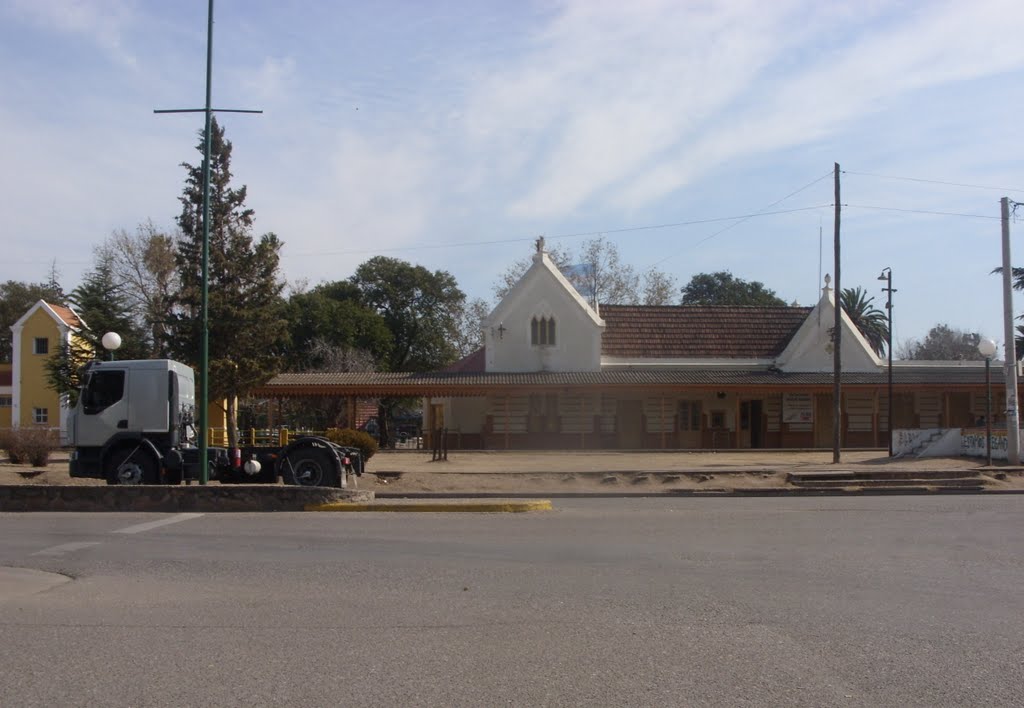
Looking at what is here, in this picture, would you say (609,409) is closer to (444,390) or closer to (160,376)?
(444,390)

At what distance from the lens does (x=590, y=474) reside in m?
23.6

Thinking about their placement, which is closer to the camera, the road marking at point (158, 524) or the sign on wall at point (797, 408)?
the road marking at point (158, 524)

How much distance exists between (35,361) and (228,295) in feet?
63.8

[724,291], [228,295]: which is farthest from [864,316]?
[228,295]

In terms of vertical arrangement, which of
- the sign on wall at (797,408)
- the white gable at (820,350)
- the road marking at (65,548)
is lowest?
the road marking at (65,548)

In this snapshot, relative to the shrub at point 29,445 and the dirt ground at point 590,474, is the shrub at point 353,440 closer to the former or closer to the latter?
the dirt ground at point 590,474

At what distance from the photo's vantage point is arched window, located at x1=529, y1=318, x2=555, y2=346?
44.1 metres

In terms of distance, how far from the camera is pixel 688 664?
659cm

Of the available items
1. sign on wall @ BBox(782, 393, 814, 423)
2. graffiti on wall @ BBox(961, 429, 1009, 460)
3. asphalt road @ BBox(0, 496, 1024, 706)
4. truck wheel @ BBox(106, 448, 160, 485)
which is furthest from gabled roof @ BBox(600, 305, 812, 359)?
asphalt road @ BBox(0, 496, 1024, 706)

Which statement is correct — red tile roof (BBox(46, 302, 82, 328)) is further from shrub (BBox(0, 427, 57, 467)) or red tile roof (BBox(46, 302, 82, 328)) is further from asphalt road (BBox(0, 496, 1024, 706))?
asphalt road (BBox(0, 496, 1024, 706))

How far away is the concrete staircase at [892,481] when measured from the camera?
21109mm

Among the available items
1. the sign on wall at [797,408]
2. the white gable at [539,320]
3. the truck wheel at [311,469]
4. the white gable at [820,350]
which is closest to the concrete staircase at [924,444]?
the sign on wall at [797,408]

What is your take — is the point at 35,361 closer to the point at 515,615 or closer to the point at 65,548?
the point at 65,548

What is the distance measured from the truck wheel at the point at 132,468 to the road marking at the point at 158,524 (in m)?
2.86
